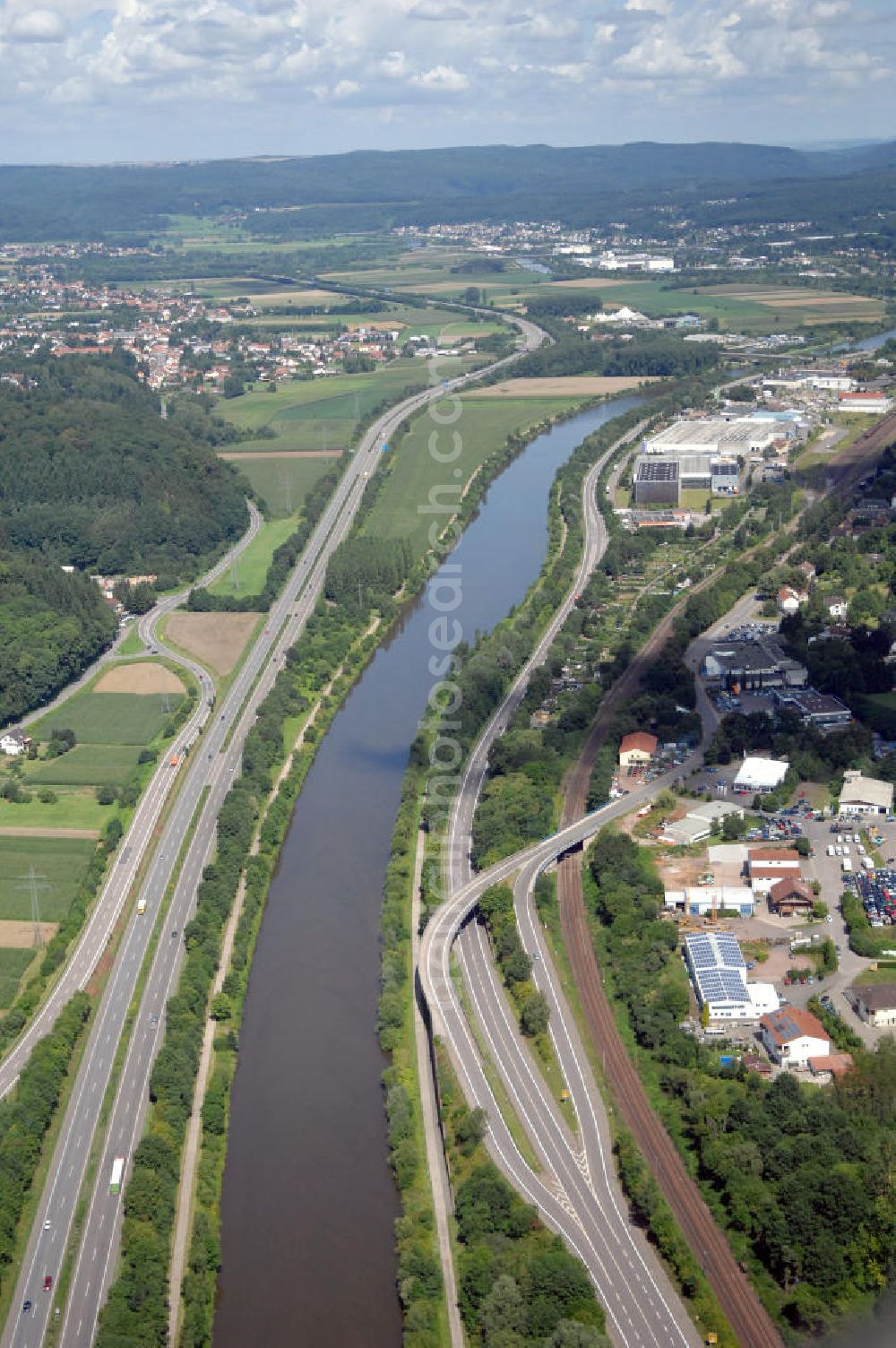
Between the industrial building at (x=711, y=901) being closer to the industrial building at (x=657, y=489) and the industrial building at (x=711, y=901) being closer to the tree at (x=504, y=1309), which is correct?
the tree at (x=504, y=1309)

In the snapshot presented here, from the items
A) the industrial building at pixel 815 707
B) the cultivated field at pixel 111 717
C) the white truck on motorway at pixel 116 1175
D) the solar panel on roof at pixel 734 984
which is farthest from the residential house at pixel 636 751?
the white truck on motorway at pixel 116 1175

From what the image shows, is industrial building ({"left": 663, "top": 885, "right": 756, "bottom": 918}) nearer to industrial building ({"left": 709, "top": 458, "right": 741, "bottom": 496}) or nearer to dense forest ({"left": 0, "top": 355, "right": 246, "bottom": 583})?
dense forest ({"left": 0, "top": 355, "right": 246, "bottom": 583})

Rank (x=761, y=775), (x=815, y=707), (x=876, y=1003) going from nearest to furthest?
(x=876, y=1003), (x=761, y=775), (x=815, y=707)

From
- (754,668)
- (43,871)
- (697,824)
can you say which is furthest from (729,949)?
(43,871)

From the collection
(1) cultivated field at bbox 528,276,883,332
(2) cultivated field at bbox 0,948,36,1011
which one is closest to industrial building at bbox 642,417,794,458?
(1) cultivated field at bbox 528,276,883,332

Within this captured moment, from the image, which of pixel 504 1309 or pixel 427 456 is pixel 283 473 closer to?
pixel 427 456

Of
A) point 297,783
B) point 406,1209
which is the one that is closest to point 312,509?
point 297,783

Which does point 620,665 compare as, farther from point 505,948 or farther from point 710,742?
point 505,948
